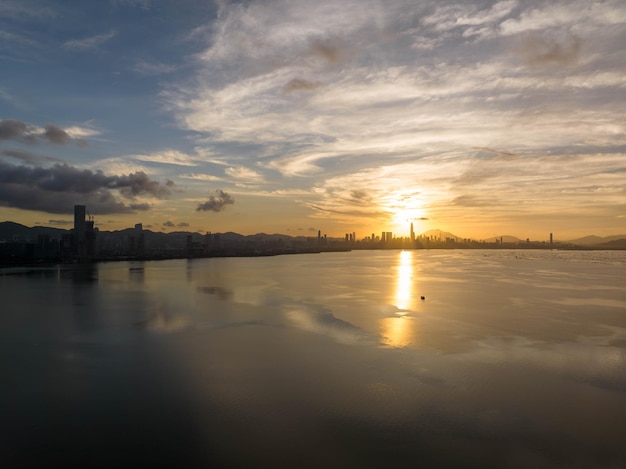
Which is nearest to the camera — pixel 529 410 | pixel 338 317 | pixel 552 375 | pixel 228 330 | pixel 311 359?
pixel 529 410

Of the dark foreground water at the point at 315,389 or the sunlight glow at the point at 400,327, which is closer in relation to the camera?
the dark foreground water at the point at 315,389

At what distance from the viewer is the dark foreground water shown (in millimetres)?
8617

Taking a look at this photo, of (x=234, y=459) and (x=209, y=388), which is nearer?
(x=234, y=459)

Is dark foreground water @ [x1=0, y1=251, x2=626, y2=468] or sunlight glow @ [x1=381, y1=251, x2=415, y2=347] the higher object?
sunlight glow @ [x1=381, y1=251, x2=415, y2=347]

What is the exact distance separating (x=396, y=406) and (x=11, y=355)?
14.2m

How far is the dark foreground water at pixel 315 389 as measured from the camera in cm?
862

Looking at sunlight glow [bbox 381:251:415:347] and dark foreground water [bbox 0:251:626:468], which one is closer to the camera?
dark foreground water [bbox 0:251:626:468]

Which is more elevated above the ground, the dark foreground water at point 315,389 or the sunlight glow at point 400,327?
the sunlight glow at point 400,327

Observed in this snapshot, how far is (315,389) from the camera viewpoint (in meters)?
12.0

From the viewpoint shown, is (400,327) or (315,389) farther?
(400,327)

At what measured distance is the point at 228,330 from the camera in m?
20.2

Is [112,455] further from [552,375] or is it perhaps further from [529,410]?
[552,375]

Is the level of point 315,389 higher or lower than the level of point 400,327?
lower

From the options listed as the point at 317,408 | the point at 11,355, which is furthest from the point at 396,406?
the point at 11,355
